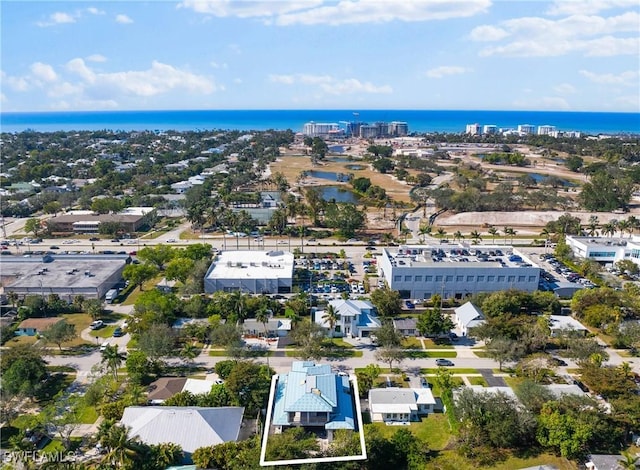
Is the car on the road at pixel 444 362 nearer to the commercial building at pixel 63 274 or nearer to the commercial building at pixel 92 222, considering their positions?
the commercial building at pixel 63 274

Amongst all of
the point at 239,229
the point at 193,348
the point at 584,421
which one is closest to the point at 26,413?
the point at 193,348

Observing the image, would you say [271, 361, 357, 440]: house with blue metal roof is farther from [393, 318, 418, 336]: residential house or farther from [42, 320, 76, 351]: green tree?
[42, 320, 76, 351]: green tree

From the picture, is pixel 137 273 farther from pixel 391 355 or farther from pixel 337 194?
pixel 337 194

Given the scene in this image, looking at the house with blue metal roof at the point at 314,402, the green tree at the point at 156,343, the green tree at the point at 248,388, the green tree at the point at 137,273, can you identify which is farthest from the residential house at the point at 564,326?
the green tree at the point at 137,273

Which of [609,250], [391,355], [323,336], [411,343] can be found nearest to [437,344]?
[411,343]

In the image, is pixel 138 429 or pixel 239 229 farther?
pixel 239 229

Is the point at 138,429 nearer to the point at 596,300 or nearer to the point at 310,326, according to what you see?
the point at 310,326

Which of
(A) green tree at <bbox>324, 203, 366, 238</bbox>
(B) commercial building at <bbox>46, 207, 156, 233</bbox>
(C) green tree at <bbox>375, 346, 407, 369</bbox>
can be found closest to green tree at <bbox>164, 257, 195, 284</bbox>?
(C) green tree at <bbox>375, 346, 407, 369</bbox>
